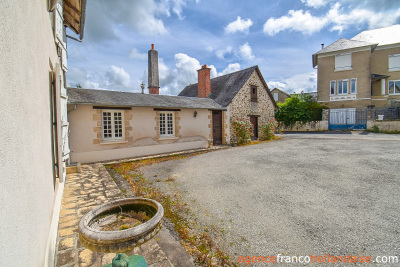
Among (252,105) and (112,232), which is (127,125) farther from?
(252,105)

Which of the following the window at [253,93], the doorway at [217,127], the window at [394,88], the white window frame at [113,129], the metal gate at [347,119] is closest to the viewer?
the white window frame at [113,129]

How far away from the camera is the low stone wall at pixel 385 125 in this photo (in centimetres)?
1611

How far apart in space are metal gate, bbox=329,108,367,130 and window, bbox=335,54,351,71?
481 cm

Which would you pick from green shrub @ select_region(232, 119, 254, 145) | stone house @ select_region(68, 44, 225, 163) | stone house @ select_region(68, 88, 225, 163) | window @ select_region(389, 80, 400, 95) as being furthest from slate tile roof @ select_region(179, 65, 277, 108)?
window @ select_region(389, 80, 400, 95)

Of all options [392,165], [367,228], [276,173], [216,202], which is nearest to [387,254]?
[367,228]

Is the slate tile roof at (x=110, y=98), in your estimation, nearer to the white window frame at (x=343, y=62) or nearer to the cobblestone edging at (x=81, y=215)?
the cobblestone edging at (x=81, y=215)

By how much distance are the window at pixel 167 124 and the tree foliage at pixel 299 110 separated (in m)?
16.7

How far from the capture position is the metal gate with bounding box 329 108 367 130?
1895 centimetres

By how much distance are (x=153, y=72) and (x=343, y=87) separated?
20.9m

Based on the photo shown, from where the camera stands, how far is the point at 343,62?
2073 cm

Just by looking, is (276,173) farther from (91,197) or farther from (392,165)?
(91,197)

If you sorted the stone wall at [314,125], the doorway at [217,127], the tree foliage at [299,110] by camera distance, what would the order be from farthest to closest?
the tree foliage at [299,110] < the stone wall at [314,125] < the doorway at [217,127]

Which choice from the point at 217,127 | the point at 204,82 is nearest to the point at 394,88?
the point at 204,82

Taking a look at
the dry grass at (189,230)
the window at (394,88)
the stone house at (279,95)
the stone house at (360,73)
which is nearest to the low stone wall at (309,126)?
the stone house at (360,73)
